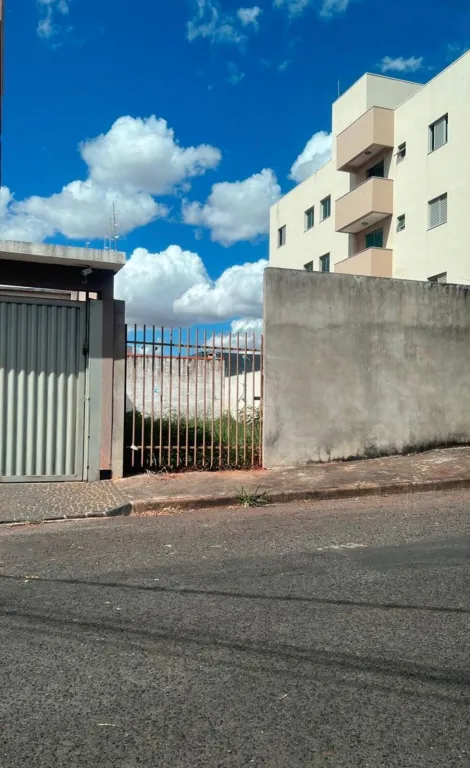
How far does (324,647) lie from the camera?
3381 mm

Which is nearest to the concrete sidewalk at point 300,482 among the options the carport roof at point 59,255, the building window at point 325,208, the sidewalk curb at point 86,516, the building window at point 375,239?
the sidewalk curb at point 86,516

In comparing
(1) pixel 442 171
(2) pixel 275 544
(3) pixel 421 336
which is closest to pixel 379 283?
(3) pixel 421 336

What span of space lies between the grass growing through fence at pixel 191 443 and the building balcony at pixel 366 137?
20.6 metres

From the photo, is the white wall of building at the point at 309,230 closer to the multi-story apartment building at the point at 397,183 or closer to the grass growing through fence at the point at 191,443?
the multi-story apartment building at the point at 397,183

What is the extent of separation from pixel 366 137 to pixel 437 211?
5.39 meters

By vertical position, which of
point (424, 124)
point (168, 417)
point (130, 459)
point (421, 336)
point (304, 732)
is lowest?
point (304, 732)

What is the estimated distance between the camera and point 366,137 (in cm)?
2698

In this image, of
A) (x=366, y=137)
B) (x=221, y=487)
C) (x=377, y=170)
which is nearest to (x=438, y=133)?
(x=366, y=137)

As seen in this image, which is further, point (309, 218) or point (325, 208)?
point (309, 218)

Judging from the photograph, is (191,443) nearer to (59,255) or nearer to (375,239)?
(59,255)

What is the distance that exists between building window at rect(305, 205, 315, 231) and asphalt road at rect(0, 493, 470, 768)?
98.4 ft

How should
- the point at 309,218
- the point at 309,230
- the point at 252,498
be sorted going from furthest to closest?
1. the point at 309,218
2. the point at 309,230
3. the point at 252,498

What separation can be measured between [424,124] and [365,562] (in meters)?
23.8

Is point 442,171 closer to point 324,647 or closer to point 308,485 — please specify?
point 308,485
